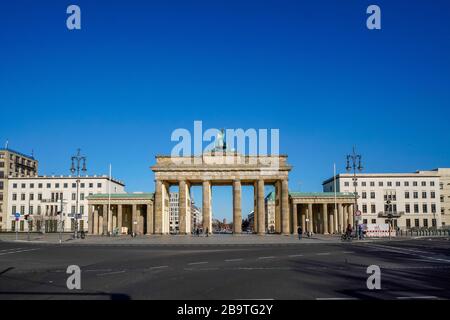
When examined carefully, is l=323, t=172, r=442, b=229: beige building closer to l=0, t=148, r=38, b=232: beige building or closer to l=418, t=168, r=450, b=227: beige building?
l=418, t=168, r=450, b=227: beige building

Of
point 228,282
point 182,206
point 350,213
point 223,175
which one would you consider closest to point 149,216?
point 182,206

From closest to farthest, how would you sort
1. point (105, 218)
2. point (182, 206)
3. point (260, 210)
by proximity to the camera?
point (260, 210) < point (182, 206) < point (105, 218)

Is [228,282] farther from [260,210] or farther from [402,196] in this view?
[402,196]

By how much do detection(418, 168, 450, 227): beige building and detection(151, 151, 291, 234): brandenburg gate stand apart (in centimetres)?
6237

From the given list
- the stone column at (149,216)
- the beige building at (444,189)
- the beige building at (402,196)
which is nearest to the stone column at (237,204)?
the stone column at (149,216)

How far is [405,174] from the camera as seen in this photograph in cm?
12688

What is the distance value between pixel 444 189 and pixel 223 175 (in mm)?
76145

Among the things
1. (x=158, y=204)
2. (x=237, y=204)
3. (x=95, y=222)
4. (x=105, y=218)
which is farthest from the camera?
(x=95, y=222)

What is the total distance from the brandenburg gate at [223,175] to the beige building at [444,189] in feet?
205

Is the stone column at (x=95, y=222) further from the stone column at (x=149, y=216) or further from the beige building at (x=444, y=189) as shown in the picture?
the beige building at (x=444, y=189)

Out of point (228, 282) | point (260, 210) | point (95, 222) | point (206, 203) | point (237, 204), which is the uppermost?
point (206, 203)

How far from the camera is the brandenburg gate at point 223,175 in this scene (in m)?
87.6

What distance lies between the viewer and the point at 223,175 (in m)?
87.8
